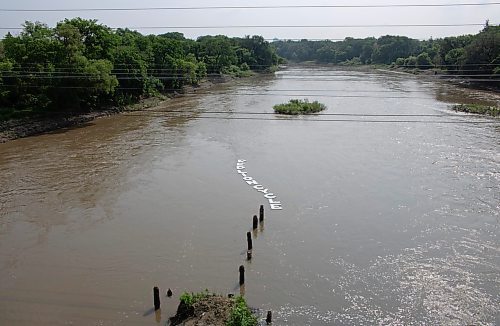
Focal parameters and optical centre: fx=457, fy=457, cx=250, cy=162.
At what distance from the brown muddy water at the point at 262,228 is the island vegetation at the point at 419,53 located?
859cm

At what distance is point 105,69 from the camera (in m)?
36.2

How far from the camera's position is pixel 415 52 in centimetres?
11044

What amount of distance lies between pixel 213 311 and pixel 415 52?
111 meters

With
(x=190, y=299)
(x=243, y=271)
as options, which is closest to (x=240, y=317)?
(x=190, y=299)

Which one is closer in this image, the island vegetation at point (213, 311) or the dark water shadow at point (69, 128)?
the island vegetation at point (213, 311)

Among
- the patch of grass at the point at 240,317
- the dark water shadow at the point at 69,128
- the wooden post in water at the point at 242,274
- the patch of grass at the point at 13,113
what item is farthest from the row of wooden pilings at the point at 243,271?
the patch of grass at the point at 13,113

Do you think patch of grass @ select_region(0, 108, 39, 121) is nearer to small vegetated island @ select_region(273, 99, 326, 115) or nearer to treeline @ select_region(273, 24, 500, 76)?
small vegetated island @ select_region(273, 99, 326, 115)

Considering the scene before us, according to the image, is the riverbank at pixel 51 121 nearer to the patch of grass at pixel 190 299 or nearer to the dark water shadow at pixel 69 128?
the dark water shadow at pixel 69 128

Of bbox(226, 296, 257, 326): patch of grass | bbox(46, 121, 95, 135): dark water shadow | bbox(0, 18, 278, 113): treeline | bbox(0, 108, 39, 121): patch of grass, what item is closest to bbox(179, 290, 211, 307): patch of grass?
bbox(226, 296, 257, 326): patch of grass

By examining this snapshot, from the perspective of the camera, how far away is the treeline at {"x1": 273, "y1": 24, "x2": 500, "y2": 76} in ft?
201

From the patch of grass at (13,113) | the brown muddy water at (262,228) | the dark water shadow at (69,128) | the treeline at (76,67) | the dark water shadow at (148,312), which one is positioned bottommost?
the dark water shadow at (148,312)

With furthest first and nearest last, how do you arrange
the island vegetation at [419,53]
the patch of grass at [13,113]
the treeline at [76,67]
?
the island vegetation at [419,53] → the treeline at [76,67] → the patch of grass at [13,113]

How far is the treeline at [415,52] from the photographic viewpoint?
6112 cm

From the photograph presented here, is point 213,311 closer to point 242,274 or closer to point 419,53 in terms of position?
point 242,274
